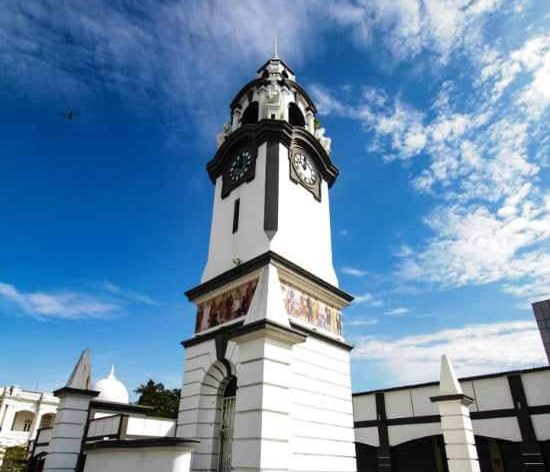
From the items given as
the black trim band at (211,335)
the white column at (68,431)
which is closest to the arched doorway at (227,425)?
the black trim band at (211,335)

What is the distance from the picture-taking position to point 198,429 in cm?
1348

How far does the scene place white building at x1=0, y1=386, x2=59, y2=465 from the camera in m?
51.2

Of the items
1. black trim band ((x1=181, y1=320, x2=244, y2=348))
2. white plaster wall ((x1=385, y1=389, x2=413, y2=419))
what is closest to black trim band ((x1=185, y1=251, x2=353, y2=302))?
black trim band ((x1=181, y1=320, x2=244, y2=348))

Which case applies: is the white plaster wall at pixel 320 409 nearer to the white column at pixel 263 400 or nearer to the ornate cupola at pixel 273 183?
the ornate cupola at pixel 273 183

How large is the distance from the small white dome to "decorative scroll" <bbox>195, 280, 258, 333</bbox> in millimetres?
17822

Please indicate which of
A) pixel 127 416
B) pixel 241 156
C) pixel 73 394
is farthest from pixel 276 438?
pixel 127 416

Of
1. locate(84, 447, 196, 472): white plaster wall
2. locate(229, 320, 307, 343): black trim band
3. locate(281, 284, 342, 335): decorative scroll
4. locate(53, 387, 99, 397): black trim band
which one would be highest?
locate(281, 284, 342, 335): decorative scroll

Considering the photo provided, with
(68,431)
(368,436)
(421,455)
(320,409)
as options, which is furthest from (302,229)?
(421,455)

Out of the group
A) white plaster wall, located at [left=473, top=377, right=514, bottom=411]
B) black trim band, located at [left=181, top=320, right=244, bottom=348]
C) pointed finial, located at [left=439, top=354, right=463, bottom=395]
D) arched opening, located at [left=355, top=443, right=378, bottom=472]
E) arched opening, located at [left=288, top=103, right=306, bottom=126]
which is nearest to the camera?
black trim band, located at [left=181, top=320, right=244, bottom=348]

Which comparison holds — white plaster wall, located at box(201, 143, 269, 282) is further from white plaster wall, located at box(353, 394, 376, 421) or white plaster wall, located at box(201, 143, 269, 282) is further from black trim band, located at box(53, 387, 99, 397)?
white plaster wall, located at box(353, 394, 376, 421)

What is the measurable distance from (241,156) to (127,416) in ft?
49.0

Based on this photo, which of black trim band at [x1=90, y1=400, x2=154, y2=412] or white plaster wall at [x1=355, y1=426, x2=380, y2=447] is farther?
white plaster wall at [x1=355, y1=426, x2=380, y2=447]

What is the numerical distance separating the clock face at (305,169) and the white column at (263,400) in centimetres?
1054

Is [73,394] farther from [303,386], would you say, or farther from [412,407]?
[412,407]
